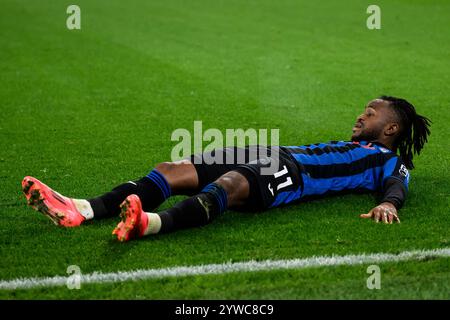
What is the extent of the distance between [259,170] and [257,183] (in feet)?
0.29

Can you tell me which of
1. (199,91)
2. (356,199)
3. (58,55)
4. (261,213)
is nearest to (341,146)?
(356,199)

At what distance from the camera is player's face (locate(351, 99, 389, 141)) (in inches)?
217

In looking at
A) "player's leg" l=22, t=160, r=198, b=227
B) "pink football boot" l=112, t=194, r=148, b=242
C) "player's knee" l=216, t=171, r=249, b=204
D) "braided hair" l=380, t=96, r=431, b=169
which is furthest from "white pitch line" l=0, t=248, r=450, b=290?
"braided hair" l=380, t=96, r=431, b=169

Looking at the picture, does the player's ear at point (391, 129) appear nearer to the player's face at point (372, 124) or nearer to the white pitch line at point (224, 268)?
the player's face at point (372, 124)

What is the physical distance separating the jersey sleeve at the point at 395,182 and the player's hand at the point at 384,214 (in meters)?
0.09

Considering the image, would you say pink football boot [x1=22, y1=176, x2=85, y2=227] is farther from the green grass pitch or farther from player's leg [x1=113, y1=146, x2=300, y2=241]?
player's leg [x1=113, y1=146, x2=300, y2=241]

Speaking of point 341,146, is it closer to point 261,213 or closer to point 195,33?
point 261,213

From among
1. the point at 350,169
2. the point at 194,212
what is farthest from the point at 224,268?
the point at 350,169

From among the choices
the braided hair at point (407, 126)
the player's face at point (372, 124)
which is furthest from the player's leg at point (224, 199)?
the braided hair at point (407, 126)

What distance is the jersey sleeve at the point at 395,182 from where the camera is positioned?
4.86 m

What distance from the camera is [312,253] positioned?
4.14 m

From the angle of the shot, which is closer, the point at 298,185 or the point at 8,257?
the point at 8,257

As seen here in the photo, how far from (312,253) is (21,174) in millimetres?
2879

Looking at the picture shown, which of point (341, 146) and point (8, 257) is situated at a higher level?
point (341, 146)
